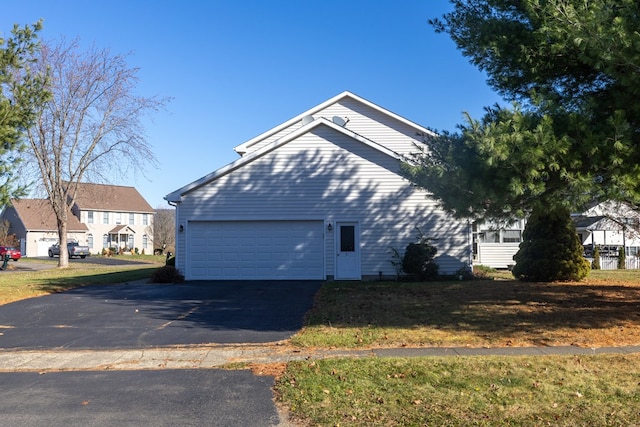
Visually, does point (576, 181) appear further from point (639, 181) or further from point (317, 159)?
point (317, 159)

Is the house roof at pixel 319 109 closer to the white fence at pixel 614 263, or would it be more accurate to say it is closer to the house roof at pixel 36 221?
the white fence at pixel 614 263

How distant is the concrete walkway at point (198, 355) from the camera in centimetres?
814

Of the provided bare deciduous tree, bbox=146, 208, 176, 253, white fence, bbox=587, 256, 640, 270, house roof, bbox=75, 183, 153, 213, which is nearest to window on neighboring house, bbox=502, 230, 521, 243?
white fence, bbox=587, 256, 640, 270

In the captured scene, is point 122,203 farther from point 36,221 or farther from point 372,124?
point 372,124

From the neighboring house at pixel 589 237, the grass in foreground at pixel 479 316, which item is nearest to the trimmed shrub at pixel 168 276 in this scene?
the grass in foreground at pixel 479 316

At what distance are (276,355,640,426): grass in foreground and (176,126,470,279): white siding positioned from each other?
12.0 meters

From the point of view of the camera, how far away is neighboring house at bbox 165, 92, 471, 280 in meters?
19.9

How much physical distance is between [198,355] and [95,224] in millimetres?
59661

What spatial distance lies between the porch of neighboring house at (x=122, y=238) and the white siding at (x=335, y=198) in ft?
155

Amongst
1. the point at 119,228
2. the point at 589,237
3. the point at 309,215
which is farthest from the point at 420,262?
the point at 119,228

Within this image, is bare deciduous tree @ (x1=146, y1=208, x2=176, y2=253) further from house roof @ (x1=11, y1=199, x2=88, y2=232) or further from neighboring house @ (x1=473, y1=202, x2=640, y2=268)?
neighboring house @ (x1=473, y1=202, x2=640, y2=268)

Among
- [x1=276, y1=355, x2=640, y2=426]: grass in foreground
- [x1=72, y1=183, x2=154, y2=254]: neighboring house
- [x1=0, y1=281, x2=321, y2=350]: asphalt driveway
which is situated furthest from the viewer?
[x1=72, y1=183, x2=154, y2=254]: neighboring house

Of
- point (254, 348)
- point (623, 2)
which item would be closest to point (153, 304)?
point (254, 348)

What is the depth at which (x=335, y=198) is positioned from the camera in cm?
2005
